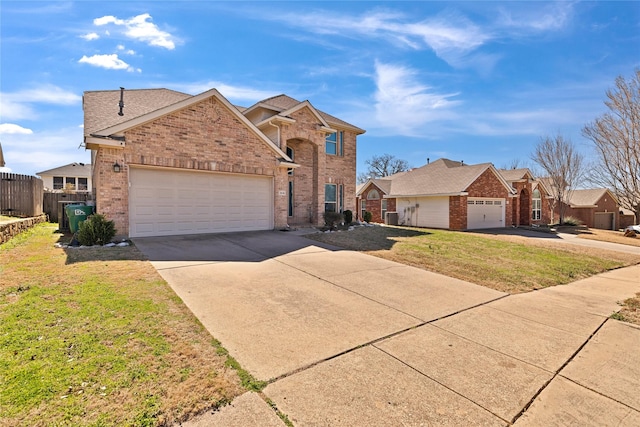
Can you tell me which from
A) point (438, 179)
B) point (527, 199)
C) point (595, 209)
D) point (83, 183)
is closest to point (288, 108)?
point (438, 179)

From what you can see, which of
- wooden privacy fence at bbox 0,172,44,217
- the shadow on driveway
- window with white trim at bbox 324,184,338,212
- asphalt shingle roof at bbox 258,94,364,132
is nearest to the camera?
the shadow on driveway

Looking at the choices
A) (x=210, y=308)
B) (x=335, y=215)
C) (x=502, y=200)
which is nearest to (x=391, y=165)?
(x=502, y=200)

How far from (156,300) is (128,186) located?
7.08 m

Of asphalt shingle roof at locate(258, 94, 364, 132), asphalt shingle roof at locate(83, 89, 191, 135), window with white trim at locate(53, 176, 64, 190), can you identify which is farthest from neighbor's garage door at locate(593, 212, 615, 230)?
window with white trim at locate(53, 176, 64, 190)

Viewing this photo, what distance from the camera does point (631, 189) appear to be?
2320cm

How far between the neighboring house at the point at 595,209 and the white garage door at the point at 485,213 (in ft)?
47.9

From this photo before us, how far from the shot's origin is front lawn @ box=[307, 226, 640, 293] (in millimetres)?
7867

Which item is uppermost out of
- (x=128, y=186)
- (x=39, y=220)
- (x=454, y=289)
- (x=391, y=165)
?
(x=391, y=165)

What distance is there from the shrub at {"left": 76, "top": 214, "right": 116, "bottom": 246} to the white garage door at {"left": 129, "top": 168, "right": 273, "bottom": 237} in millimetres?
1118

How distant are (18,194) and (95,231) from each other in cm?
803

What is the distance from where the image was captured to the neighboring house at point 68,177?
3831 cm

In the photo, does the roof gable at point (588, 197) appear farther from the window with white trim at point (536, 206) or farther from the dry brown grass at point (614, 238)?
the dry brown grass at point (614, 238)

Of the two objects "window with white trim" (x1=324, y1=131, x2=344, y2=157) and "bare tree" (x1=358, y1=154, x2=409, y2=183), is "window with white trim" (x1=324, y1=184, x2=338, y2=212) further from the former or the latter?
"bare tree" (x1=358, y1=154, x2=409, y2=183)

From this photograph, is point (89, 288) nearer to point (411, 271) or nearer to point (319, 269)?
point (319, 269)
